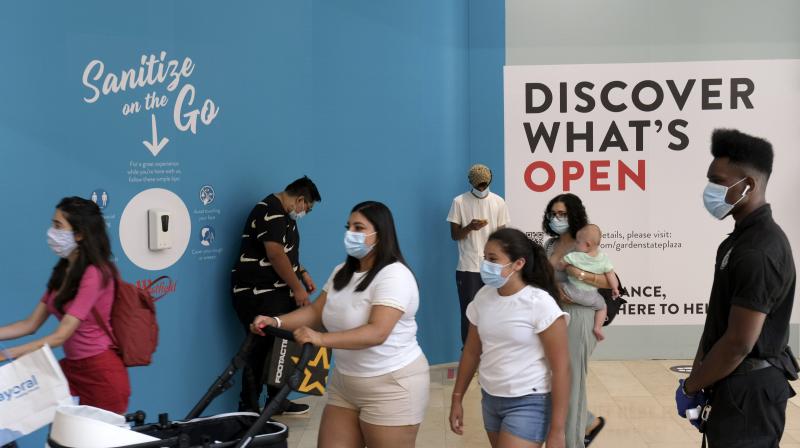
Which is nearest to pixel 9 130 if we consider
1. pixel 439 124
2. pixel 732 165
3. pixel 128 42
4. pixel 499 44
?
pixel 128 42

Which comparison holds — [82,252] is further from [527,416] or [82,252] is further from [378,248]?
[527,416]

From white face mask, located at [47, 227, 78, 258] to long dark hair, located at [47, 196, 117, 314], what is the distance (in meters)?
0.02

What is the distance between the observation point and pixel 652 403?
6.61 meters

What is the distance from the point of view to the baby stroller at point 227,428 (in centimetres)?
278

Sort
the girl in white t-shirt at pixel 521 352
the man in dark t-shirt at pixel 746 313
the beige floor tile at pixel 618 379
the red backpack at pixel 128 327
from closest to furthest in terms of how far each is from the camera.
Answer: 1. the man in dark t-shirt at pixel 746 313
2. the girl in white t-shirt at pixel 521 352
3. the red backpack at pixel 128 327
4. the beige floor tile at pixel 618 379

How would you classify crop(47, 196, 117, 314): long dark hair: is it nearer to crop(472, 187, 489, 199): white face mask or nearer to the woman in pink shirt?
the woman in pink shirt

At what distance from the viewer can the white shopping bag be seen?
297cm

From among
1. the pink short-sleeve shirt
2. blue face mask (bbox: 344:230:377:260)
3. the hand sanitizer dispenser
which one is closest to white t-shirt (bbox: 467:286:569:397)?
blue face mask (bbox: 344:230:377:260)

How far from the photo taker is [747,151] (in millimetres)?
2840

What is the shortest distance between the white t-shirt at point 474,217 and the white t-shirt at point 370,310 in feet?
13.9

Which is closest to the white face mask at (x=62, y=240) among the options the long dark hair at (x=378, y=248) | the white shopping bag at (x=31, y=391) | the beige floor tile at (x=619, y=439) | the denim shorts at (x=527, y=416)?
the white shopping bag at (x=31, y=391)

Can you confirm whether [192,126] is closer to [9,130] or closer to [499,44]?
[9,130]

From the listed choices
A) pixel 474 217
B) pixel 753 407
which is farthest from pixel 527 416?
pixel 474 217

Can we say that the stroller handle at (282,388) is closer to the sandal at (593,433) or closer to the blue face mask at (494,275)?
the blue face mask at (494,275)
